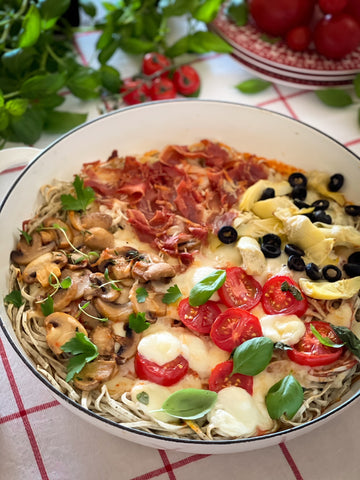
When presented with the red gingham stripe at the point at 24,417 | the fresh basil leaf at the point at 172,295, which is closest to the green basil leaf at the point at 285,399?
the fresh basil leaf at the point at 172,295

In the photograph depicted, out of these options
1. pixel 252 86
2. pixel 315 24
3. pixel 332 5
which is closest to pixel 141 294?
pixel 252 86

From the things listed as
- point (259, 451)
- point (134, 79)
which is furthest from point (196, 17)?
point (259, 451)

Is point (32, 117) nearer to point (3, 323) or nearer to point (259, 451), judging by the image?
point (3, 323)

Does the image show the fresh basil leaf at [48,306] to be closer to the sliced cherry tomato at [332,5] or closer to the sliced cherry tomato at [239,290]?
the sliced cherry tomato at [239,290]

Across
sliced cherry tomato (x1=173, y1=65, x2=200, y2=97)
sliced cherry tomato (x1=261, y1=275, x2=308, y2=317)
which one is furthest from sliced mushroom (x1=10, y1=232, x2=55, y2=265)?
sliced cherry tomato (x1=173, y1=65, x2=200, y2=97)

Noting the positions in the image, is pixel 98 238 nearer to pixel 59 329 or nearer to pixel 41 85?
pixel 59 329

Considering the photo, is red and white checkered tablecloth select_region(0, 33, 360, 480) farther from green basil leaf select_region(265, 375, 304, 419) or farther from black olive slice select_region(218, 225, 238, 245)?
black olive slice select_region(218, 225, 238, 245)
